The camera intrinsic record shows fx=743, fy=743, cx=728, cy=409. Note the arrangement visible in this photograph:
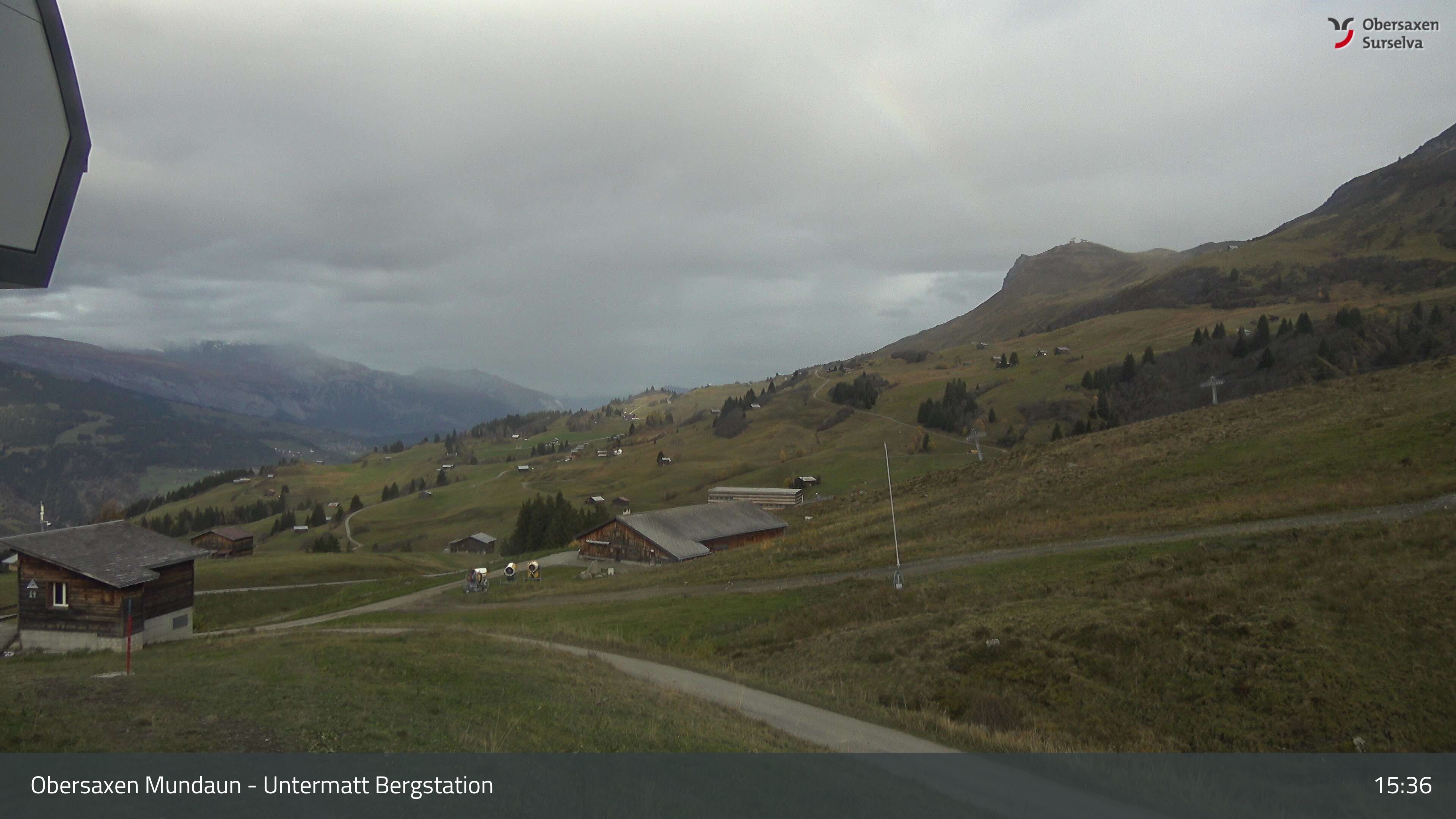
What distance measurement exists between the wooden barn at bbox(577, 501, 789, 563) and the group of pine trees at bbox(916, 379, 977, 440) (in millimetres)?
74727

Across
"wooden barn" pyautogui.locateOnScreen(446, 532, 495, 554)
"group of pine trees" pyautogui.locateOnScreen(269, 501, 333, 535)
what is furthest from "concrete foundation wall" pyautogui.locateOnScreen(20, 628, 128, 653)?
"group of pine trees" pyautogui.locateOnScreen(269, 501, 333, 535)

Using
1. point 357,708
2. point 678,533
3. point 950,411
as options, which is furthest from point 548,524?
point 357,708

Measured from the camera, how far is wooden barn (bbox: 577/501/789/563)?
2736 inches

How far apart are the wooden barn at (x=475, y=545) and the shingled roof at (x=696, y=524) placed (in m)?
51.9

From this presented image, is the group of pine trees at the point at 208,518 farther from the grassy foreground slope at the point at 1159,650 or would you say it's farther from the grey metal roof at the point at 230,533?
the grassy foreground slope at the point at 1159,650

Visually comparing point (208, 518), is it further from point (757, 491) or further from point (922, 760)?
point (922, 760)

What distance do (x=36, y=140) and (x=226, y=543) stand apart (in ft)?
385

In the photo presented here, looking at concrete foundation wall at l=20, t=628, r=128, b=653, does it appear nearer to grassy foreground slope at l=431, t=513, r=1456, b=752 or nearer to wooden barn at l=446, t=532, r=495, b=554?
grassy foreground slope at l=431, t=513, r=1456, b=752

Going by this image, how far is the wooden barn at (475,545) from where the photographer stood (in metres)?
119

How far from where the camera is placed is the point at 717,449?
7210 inches

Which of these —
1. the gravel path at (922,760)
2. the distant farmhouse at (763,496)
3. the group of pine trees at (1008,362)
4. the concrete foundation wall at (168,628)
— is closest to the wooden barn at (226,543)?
the distant farmhouse at (763,496)

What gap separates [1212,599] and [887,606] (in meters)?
11.8

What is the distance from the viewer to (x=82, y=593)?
34625mm

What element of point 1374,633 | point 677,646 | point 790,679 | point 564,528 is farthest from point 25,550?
point 564,528
